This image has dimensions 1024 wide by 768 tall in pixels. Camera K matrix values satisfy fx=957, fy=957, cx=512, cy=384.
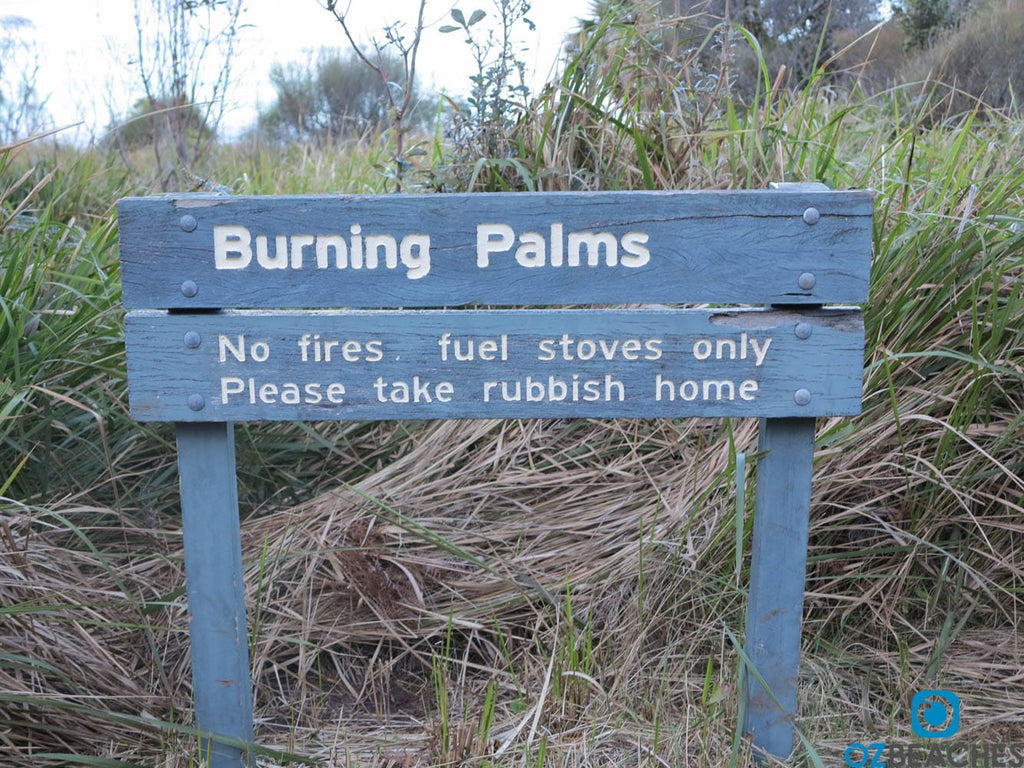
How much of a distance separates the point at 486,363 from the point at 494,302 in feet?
0.40

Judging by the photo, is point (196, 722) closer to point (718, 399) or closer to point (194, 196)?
point (194, 196)

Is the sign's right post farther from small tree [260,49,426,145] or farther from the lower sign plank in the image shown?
small tree [260,49,426,145]

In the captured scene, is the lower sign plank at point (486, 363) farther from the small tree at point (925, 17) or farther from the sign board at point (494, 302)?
the small tree at point (925, 17)

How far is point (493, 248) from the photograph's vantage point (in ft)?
5.79

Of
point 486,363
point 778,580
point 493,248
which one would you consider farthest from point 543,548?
point 493,248

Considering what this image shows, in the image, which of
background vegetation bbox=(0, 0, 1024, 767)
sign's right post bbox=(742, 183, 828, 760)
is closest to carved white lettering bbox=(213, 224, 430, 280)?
background vegetation bbox=(0, 0, 1024, 767)

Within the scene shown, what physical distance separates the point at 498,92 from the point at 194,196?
152 cm

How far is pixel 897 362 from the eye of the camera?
8.00ft

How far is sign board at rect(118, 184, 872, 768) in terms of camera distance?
1.75m

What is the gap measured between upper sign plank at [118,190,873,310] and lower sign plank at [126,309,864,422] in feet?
0.13

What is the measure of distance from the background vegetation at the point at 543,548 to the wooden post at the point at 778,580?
3.5 inches

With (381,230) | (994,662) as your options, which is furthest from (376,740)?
(994,662)

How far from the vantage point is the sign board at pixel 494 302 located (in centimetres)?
175

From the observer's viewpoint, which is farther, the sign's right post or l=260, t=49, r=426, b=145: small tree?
l=260, t=49, r=426, b=145: small tree
